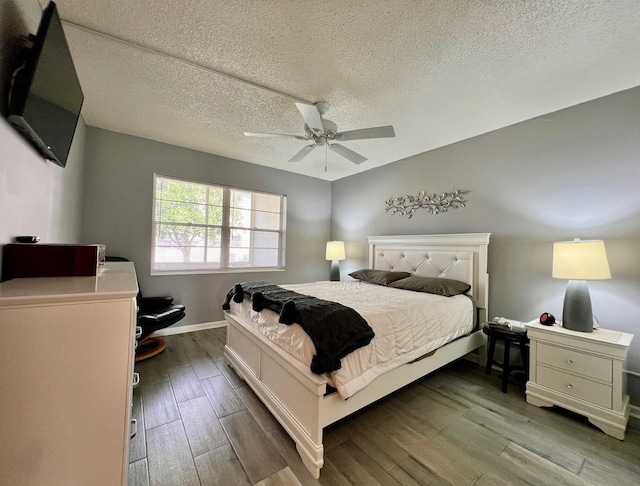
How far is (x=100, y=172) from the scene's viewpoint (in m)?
3.18

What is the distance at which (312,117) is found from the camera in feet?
6.86

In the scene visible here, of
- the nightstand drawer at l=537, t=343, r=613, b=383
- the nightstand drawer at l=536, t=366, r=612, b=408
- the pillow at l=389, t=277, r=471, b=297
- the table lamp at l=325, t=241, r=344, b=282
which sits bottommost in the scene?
the nightstand drawer at l=536, t=366, r=612, b=408

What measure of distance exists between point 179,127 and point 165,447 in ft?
10.3

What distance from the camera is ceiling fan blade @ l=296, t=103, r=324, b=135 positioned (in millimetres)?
1935

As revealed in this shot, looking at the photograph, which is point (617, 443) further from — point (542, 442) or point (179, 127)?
point (179, 127)

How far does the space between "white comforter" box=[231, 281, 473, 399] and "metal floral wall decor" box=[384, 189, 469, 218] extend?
1235mm

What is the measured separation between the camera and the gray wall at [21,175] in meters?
1.11

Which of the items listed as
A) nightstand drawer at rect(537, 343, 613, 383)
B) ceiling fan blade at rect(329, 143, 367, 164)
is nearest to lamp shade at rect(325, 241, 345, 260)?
ceiling fan blade at rect(329, 143, 367, 164)

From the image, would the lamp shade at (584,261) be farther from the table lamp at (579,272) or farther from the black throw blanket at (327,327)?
the black throw blanket at (327,327)

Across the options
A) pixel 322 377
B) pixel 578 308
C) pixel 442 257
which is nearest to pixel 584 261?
pixel 578 308

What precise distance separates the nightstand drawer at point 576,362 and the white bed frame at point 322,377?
2.19 ft

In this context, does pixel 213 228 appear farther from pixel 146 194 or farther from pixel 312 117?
pixel 312 117

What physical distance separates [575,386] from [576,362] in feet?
0.62

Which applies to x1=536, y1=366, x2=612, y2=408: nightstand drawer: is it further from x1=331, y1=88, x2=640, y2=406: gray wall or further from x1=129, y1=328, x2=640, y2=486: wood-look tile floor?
x1=331, y1=88, x2=640, y2=406: gray wall
